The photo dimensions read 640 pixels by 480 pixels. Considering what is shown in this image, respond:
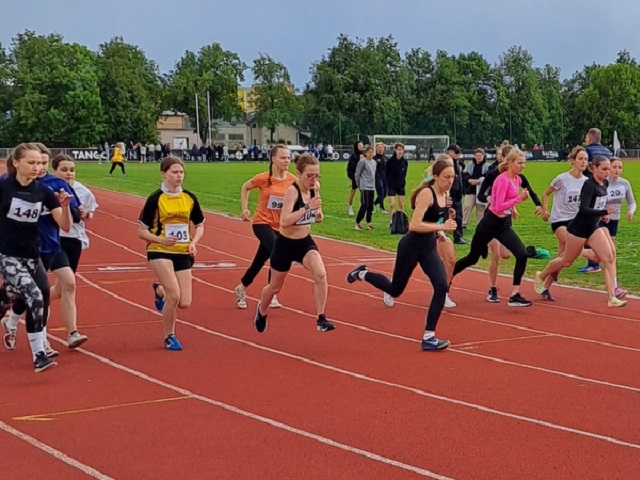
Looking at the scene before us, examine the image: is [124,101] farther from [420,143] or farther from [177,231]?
[177,231]

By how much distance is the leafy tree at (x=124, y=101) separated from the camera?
86.6 metres

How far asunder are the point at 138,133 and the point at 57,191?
82708 mm

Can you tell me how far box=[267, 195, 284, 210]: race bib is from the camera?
30.9 ft

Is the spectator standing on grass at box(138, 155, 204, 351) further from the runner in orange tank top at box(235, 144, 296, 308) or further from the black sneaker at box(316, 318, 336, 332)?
the runner in orange tank top at box(235, 144, 296, 308)

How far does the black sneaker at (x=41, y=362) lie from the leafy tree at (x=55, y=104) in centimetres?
7690

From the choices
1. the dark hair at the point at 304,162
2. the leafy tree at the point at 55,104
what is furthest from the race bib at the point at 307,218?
the leafy tree at the point at 55,104

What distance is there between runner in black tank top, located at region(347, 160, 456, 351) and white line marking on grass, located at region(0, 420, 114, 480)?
3686 mm

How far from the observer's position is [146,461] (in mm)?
4941

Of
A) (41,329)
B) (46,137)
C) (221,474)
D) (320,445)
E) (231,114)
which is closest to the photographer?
(221,474)

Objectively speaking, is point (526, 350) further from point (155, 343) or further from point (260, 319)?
point (155, 343)

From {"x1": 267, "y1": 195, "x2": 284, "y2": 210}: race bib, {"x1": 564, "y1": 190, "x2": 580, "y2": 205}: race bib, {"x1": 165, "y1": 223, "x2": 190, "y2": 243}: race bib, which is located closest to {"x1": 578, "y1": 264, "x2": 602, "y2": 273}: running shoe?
{"x1": 564, "y1": 190, "x2": 580, "y2": 205}: race bib

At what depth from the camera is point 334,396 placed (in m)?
6.31

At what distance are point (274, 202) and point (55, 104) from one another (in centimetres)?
7722

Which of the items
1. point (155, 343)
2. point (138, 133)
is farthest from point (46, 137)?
point (155, 343)
